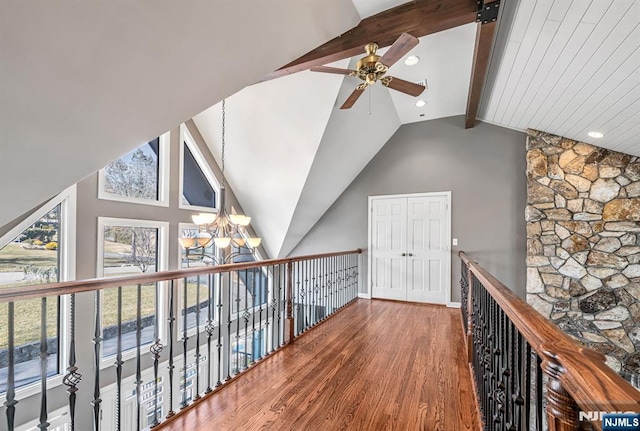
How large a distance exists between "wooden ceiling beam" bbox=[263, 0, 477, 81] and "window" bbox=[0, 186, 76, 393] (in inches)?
124

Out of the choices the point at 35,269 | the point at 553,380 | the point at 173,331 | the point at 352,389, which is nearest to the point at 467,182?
the point at 352,389

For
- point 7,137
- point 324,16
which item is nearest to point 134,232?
point 7,137

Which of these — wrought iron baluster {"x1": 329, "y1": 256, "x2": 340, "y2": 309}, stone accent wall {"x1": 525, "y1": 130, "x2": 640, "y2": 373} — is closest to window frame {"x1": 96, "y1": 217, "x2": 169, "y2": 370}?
wrought iron baluster {"x1": 329, "y1": 256, "x2": 340, "y2": 309}

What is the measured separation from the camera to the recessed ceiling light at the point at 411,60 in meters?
3.53

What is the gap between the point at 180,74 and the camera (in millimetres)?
1829

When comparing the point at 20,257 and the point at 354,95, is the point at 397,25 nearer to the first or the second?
the point at 354,95

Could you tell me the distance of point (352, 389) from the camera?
92.0 inches

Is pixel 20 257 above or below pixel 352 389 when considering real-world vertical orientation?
above

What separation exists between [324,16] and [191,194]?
4096 mm

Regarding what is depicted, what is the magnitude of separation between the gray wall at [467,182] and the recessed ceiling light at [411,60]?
1.99 metres

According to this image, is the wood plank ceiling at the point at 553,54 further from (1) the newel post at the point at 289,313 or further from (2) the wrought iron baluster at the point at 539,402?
(2) the wrought iron baluster at the point at 539,402

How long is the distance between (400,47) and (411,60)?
1574mm

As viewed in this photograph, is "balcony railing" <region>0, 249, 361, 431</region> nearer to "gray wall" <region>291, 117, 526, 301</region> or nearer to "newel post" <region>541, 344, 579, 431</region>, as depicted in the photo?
"gray wall" <region>291, 117, 526, 301</region>

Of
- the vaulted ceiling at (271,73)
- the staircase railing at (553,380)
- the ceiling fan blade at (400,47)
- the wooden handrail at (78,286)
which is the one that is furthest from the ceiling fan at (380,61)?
the wooden handrail at (78,286)
